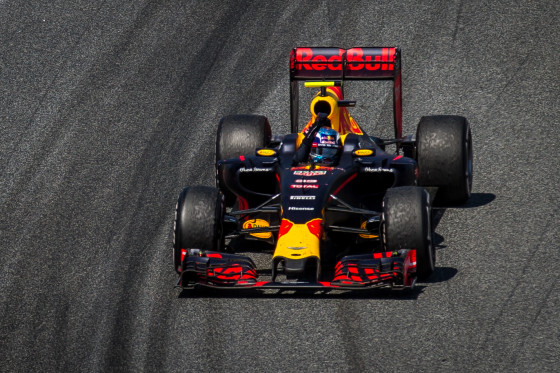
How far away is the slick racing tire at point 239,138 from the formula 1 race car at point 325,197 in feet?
0.05

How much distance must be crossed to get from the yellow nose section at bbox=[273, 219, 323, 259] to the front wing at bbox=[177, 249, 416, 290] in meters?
0.32

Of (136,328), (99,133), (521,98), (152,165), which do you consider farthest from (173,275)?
(521,98)

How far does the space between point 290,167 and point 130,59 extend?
7.36 metres

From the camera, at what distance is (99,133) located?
60.5 ft

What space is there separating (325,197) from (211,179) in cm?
393

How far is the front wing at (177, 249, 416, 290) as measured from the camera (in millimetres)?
12195

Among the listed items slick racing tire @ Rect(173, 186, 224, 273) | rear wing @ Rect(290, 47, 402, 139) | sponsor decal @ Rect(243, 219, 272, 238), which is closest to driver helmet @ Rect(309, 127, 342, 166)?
sponsor decal @ Rect(243, 219, 272, 238)

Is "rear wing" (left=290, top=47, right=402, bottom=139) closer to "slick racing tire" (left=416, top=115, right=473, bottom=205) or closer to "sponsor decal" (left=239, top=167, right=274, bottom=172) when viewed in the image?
"slick racing tire" (left=416, top=115, right=473, bottom=205)

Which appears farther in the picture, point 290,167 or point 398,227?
point 290,167

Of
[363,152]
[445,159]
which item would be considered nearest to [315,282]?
[363,152]

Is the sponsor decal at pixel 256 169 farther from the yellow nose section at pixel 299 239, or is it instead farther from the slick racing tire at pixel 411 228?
the slick racing tire at pixel 411 228

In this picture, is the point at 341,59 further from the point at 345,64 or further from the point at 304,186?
the point at 304,186

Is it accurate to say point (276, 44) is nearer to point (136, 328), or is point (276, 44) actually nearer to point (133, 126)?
point (133, 126)

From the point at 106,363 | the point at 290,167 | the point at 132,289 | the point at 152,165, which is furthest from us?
the point at 152,165
